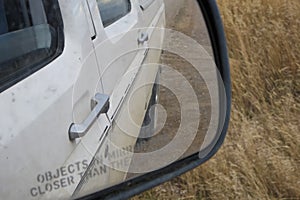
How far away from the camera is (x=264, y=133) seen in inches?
162

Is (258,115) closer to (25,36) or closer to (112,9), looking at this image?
(112,9)

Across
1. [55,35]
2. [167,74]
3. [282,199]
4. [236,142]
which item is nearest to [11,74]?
[55,35]

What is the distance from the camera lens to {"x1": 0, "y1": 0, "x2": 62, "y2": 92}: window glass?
1.39 m

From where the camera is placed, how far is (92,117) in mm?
1645

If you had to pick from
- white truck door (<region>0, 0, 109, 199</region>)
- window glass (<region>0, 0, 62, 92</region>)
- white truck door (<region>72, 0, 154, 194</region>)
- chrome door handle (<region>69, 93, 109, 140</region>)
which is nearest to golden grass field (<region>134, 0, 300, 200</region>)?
white truck door (<region>72, 0, 154, 194</region>)

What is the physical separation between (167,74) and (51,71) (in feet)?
3.46

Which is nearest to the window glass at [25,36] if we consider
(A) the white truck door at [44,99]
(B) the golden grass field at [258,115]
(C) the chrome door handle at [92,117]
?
(A) the white truck door at [44,99]

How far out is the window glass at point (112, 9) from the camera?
7.16 feet

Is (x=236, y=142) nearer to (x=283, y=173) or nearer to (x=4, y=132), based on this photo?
(x=283, y=173)

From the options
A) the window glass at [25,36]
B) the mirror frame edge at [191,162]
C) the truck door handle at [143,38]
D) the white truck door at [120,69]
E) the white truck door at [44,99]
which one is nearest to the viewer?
the white truck door at [44,99]

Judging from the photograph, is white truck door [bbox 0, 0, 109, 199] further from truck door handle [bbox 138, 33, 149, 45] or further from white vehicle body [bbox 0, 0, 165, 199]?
truck door handle [bbox 138, 33, 149, 45]

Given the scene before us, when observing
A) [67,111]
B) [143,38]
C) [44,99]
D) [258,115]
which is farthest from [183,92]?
[258,115]

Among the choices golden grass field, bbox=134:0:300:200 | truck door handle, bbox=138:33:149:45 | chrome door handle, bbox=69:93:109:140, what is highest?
chrome door handle, bbox=69:93:109:140

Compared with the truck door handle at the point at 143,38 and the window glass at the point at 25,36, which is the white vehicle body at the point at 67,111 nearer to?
the window glass at the point at 25,36
